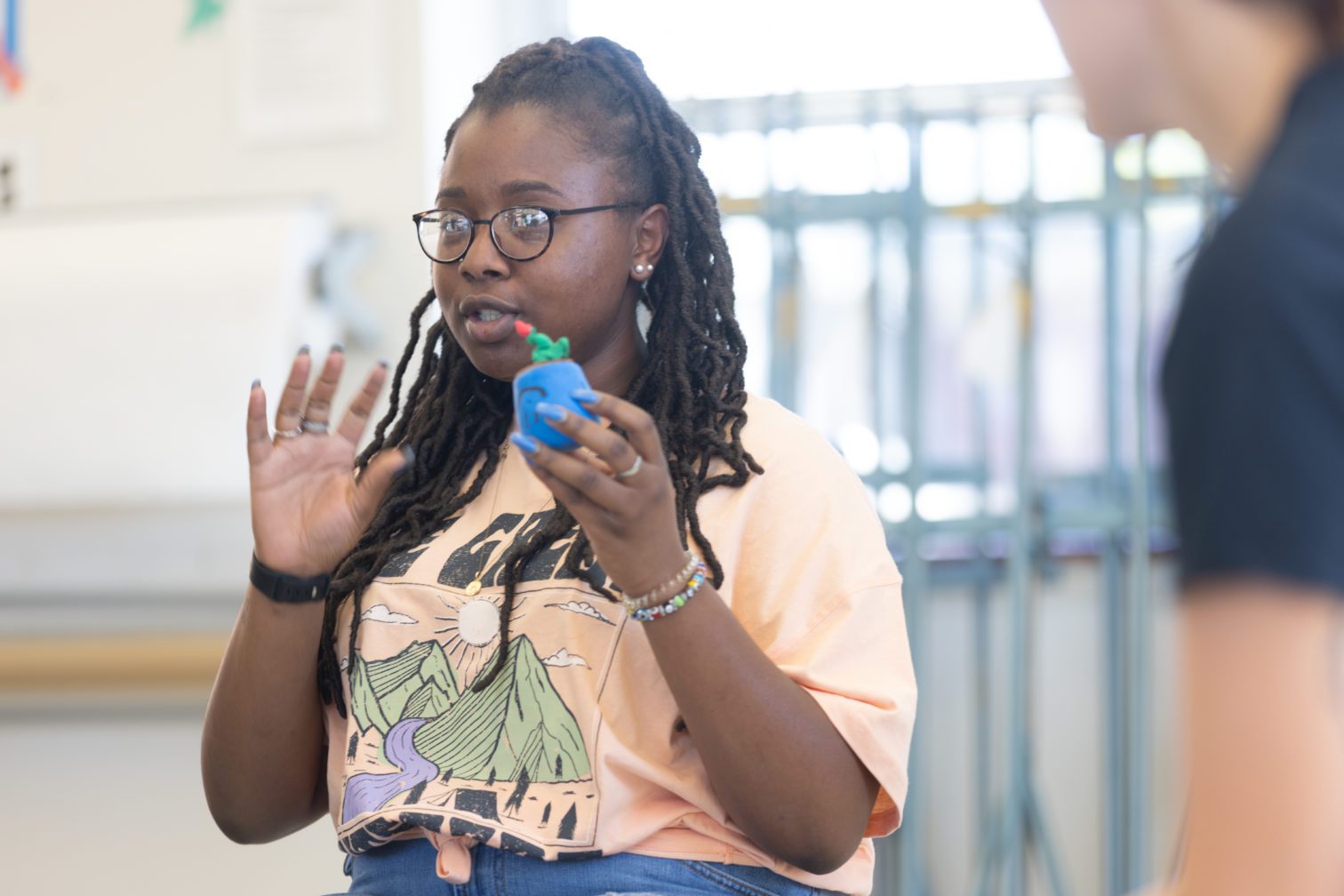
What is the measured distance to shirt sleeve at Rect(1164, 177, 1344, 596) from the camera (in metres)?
0.51

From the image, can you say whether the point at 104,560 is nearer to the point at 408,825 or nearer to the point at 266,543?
the point at 266,543

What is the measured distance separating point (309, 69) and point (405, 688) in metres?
1.25

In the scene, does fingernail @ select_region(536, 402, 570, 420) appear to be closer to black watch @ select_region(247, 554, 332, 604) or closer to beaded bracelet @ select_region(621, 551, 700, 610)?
beaded bracelet @ select_region(621, 551, 700, 610)

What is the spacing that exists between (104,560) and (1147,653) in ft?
5.37

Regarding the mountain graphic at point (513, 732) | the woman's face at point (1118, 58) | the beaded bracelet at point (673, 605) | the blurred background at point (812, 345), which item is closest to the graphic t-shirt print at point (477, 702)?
the mountain graphic at point (513, 732)

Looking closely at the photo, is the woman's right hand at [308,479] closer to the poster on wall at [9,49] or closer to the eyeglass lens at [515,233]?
the eyeglass lens at [515,233]

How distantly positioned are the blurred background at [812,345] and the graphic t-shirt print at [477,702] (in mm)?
895

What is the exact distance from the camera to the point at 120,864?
2191mm

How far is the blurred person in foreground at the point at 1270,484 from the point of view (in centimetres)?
52

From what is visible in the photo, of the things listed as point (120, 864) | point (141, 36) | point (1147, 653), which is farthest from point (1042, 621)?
point (141, 36)

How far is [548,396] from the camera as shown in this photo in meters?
0.98

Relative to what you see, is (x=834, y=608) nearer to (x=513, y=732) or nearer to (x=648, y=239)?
(x=513, y=732)

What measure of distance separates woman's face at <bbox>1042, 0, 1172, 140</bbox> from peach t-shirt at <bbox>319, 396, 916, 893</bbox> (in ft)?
1.79

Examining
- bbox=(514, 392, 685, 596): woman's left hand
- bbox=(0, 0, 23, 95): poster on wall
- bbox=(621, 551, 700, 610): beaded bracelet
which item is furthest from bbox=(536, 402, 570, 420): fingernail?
bbox=(0, 0, 23, 95): poster on wall
